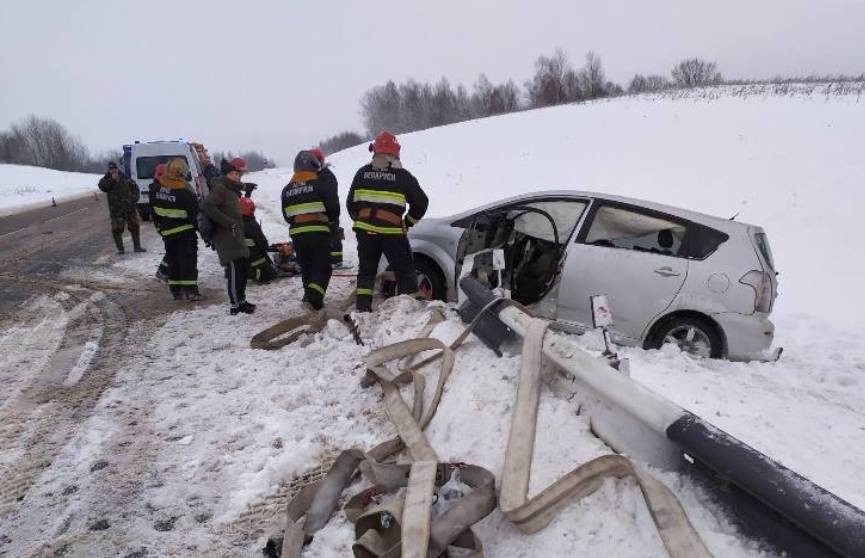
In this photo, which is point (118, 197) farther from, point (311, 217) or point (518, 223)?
point (518, 223)

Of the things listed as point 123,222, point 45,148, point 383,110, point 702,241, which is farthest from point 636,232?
point 45,148

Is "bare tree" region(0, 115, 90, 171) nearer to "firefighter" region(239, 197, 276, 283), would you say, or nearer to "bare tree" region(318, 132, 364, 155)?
"bare tree" region(318, 132, 364, 155)

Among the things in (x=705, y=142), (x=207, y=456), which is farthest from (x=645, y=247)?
(x=705, y=142)

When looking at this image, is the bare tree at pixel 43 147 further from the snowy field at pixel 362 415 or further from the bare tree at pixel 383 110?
the snowy field at pixel 362 415

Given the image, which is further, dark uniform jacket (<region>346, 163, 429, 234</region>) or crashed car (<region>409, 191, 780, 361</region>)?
dark uniform jacket (<region>346, 163, 429, 234</region>)

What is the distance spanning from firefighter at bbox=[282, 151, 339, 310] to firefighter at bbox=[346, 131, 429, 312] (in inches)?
13.5

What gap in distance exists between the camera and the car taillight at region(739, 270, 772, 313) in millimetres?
4453

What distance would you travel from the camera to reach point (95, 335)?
5.17 metres

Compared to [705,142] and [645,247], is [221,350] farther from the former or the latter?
[705,142]

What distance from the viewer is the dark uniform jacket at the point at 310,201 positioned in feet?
17.9

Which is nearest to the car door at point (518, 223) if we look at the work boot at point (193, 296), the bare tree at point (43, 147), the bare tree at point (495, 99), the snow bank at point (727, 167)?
the work boot at point (193, 296)

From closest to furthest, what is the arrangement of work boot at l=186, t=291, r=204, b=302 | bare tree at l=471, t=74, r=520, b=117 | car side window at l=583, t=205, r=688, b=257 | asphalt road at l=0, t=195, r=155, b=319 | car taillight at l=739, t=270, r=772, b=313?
car taillight at l=739, t=270, r=772, b=313 < car side window at l=583, t=205, r=688, b=257 < work boot at l=186, t=291, r=204, b=302 < asphalt road at l=0, t=195, r=155, b=319 < bare tree at l=471, t=74, r=520, b=117

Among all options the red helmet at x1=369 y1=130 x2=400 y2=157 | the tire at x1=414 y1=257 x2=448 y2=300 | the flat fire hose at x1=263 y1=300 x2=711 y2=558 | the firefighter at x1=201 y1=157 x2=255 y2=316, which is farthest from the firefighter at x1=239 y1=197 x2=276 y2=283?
the flat fire hose at x1=263 y1=300 x2=711 y2=558

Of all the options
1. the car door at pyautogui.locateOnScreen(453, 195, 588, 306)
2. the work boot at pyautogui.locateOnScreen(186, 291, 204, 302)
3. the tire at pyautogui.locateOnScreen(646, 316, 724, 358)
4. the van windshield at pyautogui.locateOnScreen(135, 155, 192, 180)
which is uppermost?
the van windshield at pyautogui.locateOnScreen(135, 155, 192, 180)
